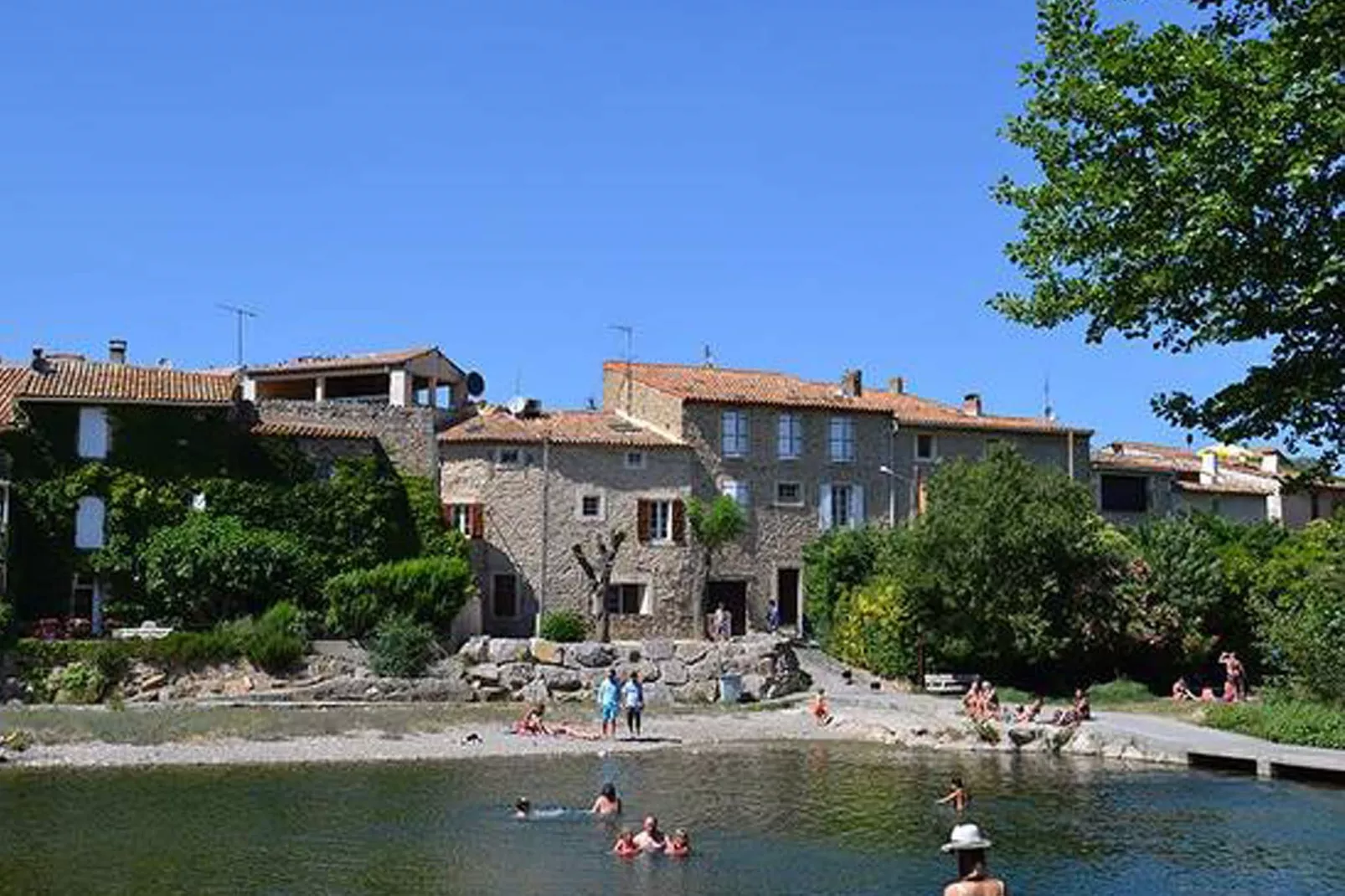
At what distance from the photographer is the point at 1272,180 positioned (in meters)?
16.1

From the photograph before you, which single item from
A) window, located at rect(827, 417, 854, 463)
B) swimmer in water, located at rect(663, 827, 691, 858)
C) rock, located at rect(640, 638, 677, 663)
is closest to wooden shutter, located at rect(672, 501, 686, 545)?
window, located at rect(827, 417, 854, 463)

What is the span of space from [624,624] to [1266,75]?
41.8m

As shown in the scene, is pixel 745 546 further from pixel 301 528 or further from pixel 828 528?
pixel 301 528

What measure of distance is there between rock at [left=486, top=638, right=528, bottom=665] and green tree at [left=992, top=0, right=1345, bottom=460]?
3106 centimetres

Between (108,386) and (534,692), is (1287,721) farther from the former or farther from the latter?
(108,386)

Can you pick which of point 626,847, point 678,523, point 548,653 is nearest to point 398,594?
point 548,653

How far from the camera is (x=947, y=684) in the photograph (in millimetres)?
48750

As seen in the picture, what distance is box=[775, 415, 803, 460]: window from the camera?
59750mm

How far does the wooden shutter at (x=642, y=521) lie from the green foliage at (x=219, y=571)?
503 inches

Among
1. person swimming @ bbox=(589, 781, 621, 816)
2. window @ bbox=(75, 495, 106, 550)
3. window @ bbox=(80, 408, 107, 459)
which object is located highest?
window @ bbox=(80, 408, 107, 459)

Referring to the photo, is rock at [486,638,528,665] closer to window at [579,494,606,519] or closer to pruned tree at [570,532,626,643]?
pruned tree at [570,532,626,643]

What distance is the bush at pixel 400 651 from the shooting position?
4681 centimetres

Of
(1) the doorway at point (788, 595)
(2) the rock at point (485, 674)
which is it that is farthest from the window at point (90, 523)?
(1) the doorway at point (788, 595)

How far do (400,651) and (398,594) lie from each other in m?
3.37
